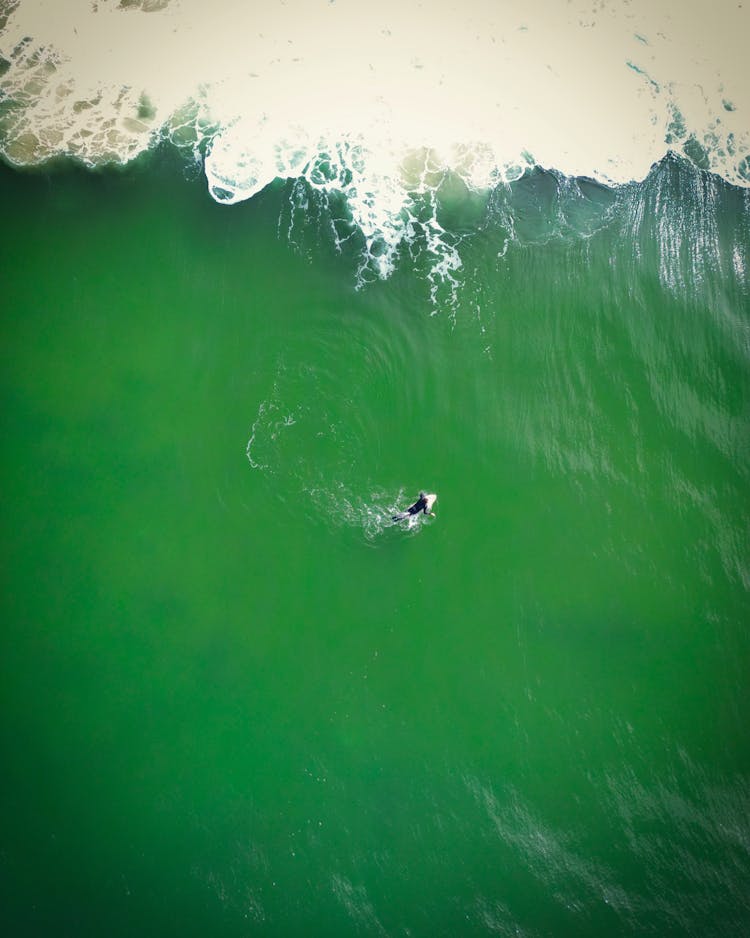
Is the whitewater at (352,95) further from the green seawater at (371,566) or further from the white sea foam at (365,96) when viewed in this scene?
the green seawater at (371,566)

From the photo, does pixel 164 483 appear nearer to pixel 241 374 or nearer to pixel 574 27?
pixel 241 374

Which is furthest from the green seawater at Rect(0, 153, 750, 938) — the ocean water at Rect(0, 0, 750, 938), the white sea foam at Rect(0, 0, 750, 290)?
the white sea foam at Rect(0, 0, 750, 290)

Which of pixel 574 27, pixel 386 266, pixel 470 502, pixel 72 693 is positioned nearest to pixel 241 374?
pixel 386 266

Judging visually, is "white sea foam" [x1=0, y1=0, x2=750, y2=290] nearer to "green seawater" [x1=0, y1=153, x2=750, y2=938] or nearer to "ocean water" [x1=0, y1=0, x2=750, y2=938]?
"ocean water" [x1=0, y1=0, x2=750, y2=938]

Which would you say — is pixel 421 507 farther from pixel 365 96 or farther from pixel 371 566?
pixel 365 96

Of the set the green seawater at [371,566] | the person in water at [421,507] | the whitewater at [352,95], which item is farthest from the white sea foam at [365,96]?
the person in water at [421,507]

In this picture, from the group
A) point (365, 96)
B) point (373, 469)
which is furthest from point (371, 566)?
point (365, 96)
